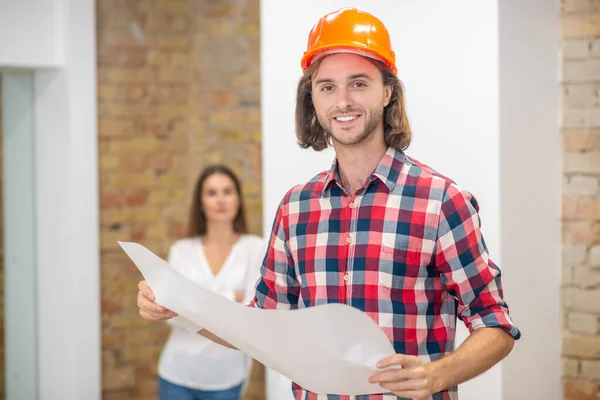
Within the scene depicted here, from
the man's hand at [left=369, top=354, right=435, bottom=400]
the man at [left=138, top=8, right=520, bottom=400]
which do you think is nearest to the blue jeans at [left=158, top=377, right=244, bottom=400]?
the man at [left=138, top=8, right=520, bottom=400]

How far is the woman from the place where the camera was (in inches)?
141

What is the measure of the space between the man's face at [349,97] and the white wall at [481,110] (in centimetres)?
95

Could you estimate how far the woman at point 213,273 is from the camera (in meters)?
3.59

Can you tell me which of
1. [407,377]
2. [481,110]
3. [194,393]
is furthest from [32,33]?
[407,377]

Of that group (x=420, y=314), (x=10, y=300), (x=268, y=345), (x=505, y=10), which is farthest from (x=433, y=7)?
(x=10, y=300)

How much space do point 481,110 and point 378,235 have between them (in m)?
1.07

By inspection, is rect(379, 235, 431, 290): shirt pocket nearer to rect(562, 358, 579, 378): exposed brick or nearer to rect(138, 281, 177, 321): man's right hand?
rect(138, 281, 177, 321): man's right hand

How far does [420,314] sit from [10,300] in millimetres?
3049

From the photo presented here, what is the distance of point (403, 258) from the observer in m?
1.59

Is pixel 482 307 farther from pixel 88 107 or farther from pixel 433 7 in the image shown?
pixel 88 107

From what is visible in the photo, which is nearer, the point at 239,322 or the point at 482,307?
the point at 239,322

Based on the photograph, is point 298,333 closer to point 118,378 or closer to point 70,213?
point 70,213

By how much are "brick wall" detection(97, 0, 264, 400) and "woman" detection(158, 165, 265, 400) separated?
63cm

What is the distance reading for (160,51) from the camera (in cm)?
459
